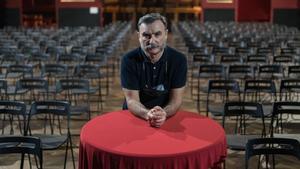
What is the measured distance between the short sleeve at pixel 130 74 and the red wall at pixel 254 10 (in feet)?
104

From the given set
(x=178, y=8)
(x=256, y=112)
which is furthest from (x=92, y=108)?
(x=178, y=8)

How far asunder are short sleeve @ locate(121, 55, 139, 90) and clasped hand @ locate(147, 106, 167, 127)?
388 millimetres

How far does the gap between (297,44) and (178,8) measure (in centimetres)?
2134

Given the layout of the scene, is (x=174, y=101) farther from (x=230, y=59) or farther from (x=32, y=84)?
(x=230, y=59)

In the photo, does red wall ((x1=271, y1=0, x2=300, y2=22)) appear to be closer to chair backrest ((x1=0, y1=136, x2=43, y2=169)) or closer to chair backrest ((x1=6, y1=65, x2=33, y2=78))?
chair backrest ((x1=6, y1=65, x2=33, y2=78))

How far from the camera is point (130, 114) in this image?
16.3 ft

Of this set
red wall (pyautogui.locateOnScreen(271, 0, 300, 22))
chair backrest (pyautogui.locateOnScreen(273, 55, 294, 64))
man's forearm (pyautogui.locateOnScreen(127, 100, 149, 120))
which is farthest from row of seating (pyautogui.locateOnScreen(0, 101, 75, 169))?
red wall (pyautogui.locateOnScreen(271, 0, 300, 22))

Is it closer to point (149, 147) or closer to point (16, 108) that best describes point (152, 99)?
point (149, 147)

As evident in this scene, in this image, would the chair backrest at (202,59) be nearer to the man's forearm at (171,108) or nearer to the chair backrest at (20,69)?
the chair backrest at (20,69)

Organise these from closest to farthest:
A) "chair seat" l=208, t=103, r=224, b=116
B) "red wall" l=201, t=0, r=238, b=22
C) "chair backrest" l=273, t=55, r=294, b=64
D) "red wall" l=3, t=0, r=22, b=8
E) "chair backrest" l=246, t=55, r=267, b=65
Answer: "chair seat" l=208, t=103, r=224, b=116, "chair backrest" l=246, t=55, r=267, b=65, "chair backrest" l=273, t=55, r=294, b=64, "red wall" l=3, t=0, r=22, b=8, "red wall" l=201, t=0, r=238, b=22

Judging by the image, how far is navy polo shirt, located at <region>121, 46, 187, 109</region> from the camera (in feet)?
15.6

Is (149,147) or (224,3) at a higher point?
(224,3)

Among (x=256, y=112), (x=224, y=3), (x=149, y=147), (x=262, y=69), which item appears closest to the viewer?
(x=149, y=147)

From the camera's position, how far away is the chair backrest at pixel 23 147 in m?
4.83
